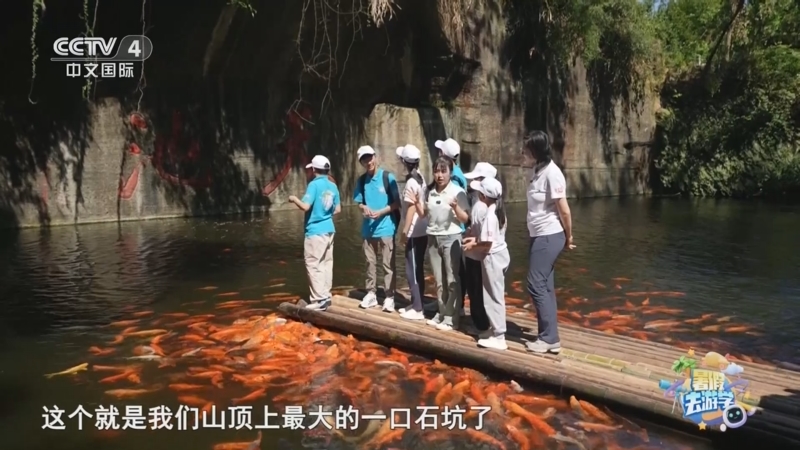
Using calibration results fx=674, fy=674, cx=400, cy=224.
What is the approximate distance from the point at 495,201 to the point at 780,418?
3048 millimetres

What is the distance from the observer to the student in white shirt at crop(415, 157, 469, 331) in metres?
7.22

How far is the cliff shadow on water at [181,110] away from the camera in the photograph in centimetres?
1723

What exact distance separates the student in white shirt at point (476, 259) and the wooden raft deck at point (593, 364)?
0.91ft

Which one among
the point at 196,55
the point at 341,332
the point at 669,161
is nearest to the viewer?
the point at 341,332

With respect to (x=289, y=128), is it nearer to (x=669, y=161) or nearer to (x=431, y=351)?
(x=431, y=351)

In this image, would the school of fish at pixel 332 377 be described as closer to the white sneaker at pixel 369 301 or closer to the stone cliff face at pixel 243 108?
the white sneaker at pixel 369 301

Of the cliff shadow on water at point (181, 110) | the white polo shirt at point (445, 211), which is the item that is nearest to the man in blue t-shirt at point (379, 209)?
the white polo shirt at point (445, 211)

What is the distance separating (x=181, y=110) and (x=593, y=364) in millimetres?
16318

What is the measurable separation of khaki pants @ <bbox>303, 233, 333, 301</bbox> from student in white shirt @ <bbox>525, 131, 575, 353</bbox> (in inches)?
111

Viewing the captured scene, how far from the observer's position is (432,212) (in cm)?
734

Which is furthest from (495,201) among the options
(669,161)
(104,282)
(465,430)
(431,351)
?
(669,161)

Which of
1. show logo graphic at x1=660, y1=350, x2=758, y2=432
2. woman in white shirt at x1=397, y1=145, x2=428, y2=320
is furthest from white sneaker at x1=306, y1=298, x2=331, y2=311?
show logo graphic at x1=660, y1=350, x2=758, y2=432

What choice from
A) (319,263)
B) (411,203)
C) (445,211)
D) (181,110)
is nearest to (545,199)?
(445,211)

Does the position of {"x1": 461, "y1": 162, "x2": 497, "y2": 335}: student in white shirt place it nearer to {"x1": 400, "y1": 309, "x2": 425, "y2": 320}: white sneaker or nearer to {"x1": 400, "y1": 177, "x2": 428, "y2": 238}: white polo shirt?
{"x1": 400, "y1": 177, "x2": 428, "y2": 238}: white polo shirt
